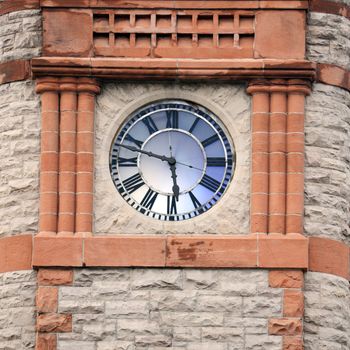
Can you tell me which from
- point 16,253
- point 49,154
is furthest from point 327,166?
point 16,253


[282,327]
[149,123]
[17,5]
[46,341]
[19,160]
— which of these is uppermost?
[17,5]

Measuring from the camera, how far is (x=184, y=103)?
1724 inches

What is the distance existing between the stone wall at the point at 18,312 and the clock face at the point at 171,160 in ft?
6.00

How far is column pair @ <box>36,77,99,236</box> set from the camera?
43219mm

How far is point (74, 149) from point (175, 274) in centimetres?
224

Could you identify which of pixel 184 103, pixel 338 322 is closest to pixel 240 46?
pixel 184 103

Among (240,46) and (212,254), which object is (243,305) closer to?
(212,254)

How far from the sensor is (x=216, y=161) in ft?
143

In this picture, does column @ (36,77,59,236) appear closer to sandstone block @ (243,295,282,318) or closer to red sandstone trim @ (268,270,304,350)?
sandstone block @ (243,295,282,318)

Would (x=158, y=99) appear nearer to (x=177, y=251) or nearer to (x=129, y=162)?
(x=129, y=162)

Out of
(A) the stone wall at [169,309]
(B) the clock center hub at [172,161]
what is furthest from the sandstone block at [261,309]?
(B) the clock center hub at [172,161]

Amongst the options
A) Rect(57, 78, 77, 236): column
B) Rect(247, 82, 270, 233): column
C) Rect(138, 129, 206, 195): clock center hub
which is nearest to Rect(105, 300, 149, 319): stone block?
Rect(57, 78, 77, 236): column

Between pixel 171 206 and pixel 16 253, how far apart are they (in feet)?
7.27

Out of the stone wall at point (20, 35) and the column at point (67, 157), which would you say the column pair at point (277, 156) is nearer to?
the column at point (67, 157)
